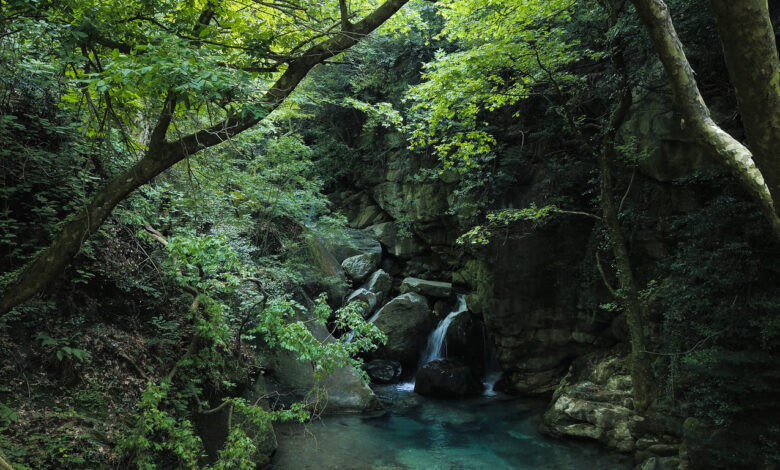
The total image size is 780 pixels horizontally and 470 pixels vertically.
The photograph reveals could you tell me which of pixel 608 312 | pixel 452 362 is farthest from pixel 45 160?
pixel 608 312

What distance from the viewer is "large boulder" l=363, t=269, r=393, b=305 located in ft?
47.3

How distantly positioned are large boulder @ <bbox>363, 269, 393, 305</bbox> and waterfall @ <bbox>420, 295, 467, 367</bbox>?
2.26 meters

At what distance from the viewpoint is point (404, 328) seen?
12.8 m

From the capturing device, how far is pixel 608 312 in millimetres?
9891

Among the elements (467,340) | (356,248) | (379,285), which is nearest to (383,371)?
(467,340)

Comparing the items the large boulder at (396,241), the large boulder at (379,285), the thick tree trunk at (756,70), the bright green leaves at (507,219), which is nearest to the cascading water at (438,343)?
the large boulder at (379,285)

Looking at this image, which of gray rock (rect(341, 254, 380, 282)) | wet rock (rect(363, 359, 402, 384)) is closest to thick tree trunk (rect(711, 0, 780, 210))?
wet rock (rect(363, 359, 402, 384))

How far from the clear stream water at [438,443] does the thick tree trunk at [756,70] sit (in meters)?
6.73

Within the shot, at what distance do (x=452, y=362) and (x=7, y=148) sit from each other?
10.1 meters

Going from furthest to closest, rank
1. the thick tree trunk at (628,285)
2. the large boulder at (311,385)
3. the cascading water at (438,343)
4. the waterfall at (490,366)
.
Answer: the cascading water at (438,343) → the waterfall at (490,366) → the large boulder at (311,385) → the thick tree trunk at (628,285)

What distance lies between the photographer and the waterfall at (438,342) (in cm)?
1256

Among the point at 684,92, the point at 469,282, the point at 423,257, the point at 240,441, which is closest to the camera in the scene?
the point at 684,92

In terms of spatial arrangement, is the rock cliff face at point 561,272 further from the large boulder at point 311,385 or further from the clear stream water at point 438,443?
the large boulder at point 311,385

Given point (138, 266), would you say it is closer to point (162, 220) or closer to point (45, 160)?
point (162, 220)
